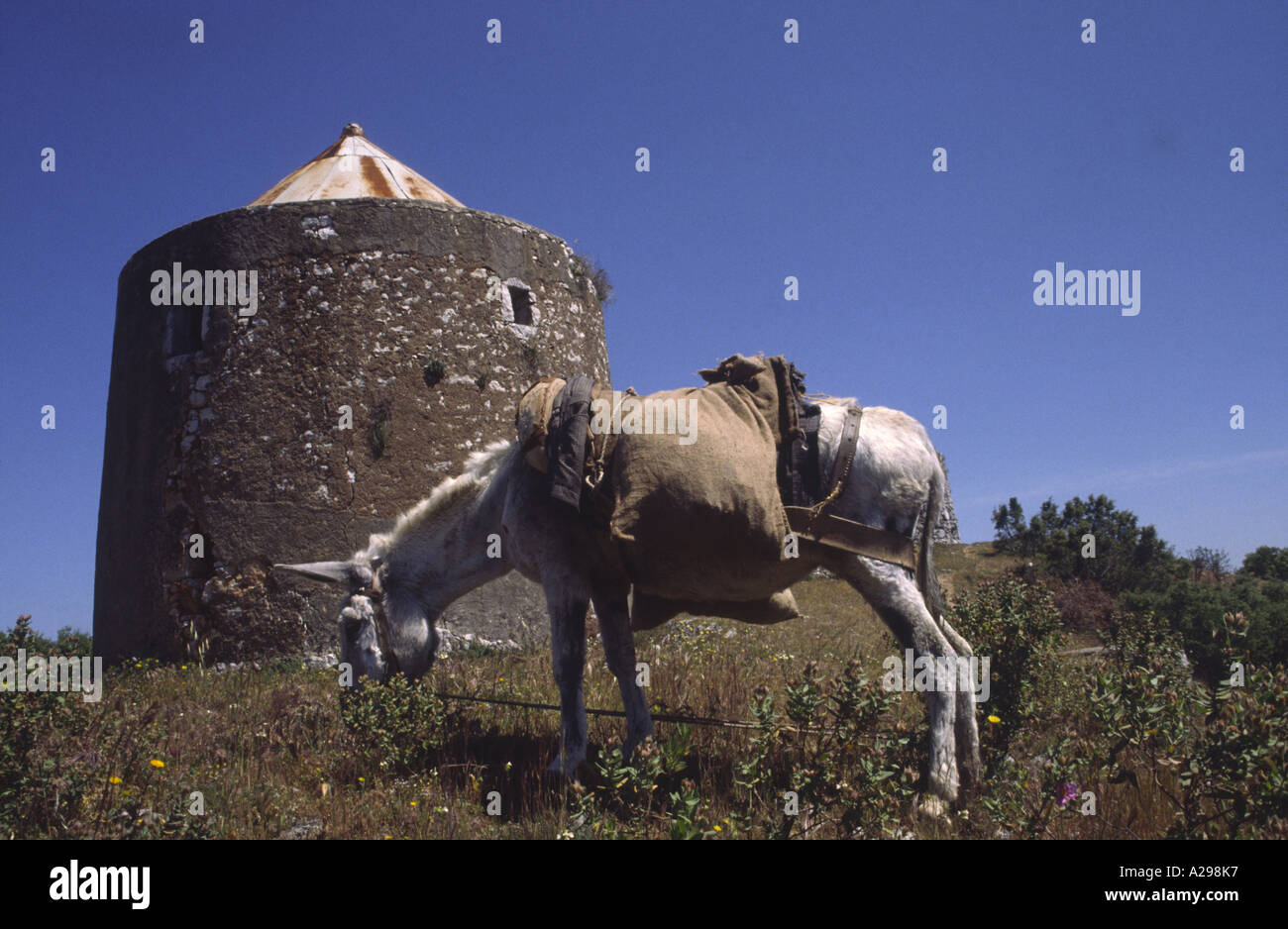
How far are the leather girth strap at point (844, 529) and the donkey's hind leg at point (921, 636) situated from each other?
66mm

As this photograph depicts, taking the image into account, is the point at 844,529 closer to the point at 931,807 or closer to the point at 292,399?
the point at 931,807

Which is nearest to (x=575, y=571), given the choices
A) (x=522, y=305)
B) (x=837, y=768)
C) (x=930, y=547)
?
(x=837, y=768)

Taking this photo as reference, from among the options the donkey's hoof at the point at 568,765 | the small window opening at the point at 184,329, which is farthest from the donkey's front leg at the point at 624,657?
the small window opening at the point at 184,329

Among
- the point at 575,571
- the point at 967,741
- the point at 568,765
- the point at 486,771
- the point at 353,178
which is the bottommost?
the point at 486,771

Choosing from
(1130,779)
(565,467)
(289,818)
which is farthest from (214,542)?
(1130,779)

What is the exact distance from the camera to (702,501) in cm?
449

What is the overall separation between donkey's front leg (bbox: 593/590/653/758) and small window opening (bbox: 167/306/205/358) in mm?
7157

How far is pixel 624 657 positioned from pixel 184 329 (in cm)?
772

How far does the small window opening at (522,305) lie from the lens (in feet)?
33.6

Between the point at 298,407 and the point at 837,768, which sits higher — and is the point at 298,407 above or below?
above

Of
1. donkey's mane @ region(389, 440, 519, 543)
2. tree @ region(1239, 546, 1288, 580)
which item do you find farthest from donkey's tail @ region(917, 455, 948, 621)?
tree @ region(1239, 546, 1288, 580)

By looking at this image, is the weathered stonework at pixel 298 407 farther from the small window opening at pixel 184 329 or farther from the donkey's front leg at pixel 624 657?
the donkey's front leg at pixel 624 657

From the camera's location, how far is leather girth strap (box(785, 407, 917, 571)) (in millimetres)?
4734

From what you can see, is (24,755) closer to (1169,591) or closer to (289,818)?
(289,818)
